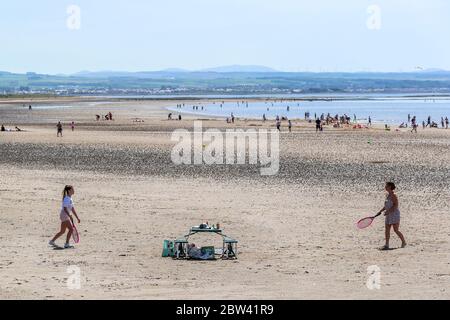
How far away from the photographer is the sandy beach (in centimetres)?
1461

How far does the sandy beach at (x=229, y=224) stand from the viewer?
14609 mm

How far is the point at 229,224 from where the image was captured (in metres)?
21.5

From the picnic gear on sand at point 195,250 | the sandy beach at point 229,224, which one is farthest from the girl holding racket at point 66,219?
the picnic gear on sand at point 195,250

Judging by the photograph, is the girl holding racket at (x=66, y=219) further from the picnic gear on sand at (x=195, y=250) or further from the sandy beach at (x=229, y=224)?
the picnic gear on sand at (x=195, y=250)

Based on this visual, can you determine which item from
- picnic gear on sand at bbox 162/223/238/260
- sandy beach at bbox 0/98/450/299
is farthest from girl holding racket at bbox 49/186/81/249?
picnic gear on sand at bbox 162/223/238/260

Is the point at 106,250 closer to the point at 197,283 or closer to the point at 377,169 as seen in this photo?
the point at 197,283

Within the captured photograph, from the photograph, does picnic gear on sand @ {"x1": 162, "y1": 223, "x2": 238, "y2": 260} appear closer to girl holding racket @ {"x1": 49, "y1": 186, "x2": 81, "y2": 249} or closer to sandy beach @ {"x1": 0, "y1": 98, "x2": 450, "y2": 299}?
sandy beach @ {"x1": 0, "y1": 98, "x2": 450, "y2": 299}

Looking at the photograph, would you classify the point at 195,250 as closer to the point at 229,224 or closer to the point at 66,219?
the point at 66,219

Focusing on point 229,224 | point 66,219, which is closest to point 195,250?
point 66,219

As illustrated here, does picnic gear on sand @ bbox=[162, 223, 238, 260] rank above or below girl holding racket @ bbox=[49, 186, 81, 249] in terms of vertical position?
below

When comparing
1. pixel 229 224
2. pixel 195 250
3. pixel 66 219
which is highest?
pixel 66 219
